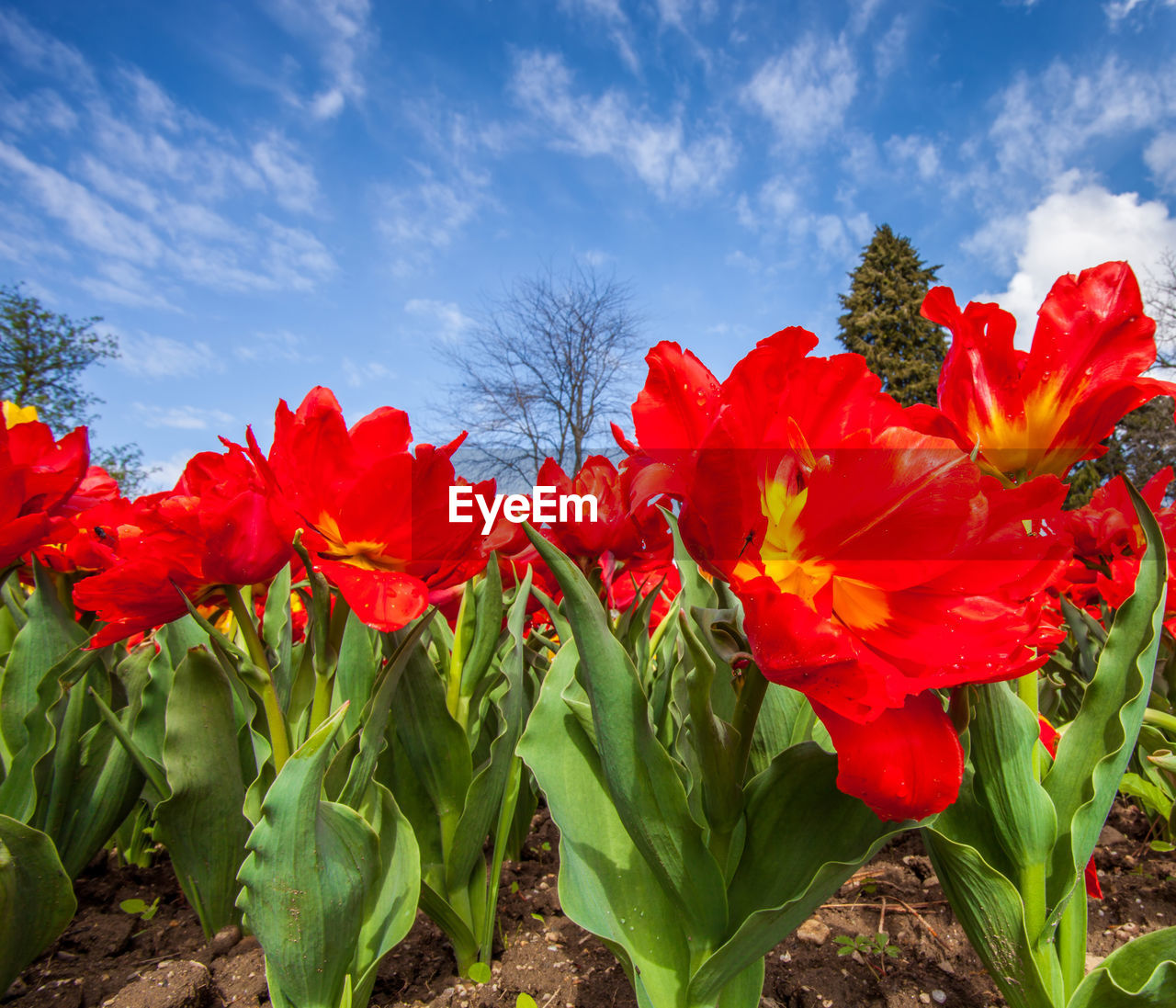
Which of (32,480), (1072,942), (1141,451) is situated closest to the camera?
(1072,942)

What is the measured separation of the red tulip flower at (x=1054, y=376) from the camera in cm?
80

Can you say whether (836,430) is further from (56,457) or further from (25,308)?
(25,308)

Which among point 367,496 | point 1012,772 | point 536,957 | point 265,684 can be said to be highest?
point 367,496

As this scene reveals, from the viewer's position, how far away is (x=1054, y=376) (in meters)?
0.82

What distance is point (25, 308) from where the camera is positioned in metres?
20.5

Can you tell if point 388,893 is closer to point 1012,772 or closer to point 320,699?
point 320,699

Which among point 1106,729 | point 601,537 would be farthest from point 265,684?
point 1106,729

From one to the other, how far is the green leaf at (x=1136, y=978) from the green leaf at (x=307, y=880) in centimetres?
88

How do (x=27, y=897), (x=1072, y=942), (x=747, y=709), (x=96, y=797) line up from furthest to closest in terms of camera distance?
(x=96, y=797), (x=27, y=897), (x=1072, y=942), (x=747, y=709)

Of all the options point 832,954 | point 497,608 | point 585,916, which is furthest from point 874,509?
point 832,954

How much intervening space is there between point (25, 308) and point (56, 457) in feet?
84.1

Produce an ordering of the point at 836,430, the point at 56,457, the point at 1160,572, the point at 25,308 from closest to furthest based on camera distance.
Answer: the point at 836,430 → the point at 1160,572 → the point at 56,457 → the point at 25,308

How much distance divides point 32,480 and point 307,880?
847 mm

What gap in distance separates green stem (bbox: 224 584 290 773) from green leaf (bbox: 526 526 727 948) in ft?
1.68
